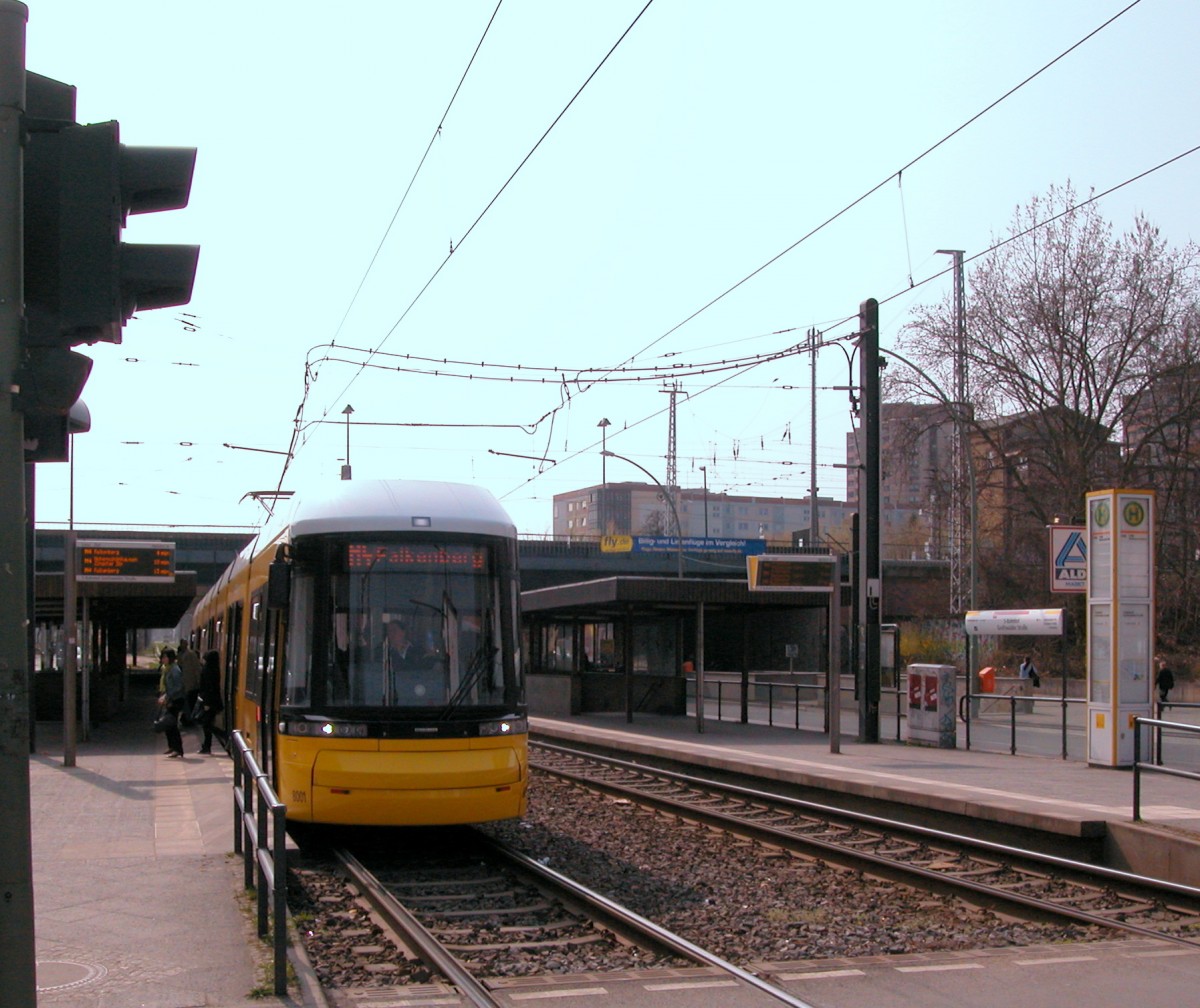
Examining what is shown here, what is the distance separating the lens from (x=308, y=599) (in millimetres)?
10953

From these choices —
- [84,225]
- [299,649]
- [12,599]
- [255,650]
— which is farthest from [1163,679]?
[12,599]

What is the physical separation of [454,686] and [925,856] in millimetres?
4213

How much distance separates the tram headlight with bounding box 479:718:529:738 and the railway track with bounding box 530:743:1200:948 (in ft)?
9.13

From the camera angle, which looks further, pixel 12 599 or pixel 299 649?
pixel 299 649

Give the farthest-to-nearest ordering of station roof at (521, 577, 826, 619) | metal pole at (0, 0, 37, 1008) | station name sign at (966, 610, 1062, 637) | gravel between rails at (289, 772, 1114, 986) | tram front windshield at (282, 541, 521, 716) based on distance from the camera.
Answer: station roof at (521, 577, 826, 619) → station name sign at (966, 610, 1062, 637) → tram front windshield at (282, 541, 521, 716) → gravel between rails at (289, 772, 1114, 986) → metal pole at (0, 0, 37, 1008)

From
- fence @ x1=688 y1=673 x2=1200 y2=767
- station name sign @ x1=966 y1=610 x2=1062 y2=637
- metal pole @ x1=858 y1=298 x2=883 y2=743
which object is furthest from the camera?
station name sign @ x1=966 y1=610 x2=1062 y2=637

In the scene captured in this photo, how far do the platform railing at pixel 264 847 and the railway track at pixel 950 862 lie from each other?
4.73m

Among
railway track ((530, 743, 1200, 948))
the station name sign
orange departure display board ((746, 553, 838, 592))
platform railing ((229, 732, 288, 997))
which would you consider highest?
orange departure display board ((746, 553, 838, 592))

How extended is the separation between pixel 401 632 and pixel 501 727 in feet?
3.51

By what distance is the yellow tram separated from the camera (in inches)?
412

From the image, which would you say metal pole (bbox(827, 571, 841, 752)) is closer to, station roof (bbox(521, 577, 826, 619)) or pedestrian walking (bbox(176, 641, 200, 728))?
station roof (bbox(521, 577, 826, 619))

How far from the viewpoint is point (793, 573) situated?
21500mm

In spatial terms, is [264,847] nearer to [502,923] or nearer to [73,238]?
[502,923]

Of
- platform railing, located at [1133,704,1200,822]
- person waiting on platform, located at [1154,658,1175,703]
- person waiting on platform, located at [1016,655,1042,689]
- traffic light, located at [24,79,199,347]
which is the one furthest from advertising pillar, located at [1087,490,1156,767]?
person waiting on platform, located at [1016,655,1042,689]
